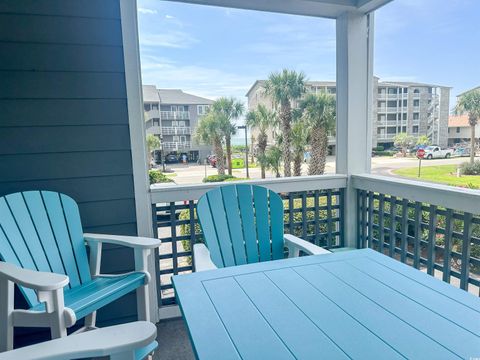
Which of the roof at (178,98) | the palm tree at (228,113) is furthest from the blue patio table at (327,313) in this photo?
the roof at (178,98)

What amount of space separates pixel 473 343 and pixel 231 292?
69 cm

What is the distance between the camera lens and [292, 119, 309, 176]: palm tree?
106 inches

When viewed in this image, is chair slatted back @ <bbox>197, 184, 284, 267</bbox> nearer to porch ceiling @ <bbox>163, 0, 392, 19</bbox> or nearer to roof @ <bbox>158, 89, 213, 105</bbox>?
roof @ <bbox>158, 89, 213, 105</bbox>

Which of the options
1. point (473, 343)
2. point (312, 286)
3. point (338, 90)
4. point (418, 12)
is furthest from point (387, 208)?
point (473, 343)

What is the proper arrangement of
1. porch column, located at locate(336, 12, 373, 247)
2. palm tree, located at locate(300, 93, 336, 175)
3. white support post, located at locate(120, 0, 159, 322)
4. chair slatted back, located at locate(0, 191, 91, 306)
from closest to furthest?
chair slatted back, located at locate(0, 191, 91, 306), white support post, located at locate(120, 0, 159, 322), porch column, located at locate(336, 12, 373, 247), palm tree, located at locate(300, 93, 336, 175)

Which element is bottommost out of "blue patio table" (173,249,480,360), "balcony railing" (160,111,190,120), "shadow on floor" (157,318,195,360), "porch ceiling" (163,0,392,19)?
"shadow on floor" (157,318,195,360)

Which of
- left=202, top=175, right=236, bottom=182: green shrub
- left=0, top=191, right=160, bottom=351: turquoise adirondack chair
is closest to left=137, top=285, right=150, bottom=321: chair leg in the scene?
left=0, top=191, right=160, bottom=351: turquoise adirondack chair

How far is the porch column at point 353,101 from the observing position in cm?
266

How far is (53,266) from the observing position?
1748 mm

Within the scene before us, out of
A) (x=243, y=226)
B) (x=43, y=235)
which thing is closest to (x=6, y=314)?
(x=43, y=235)

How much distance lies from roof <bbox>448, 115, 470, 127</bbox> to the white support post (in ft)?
6.69

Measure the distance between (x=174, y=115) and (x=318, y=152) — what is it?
1300 millimetres

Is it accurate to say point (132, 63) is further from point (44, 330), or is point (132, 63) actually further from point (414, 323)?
point (414, 323)

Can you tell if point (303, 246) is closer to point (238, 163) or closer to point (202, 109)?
point (238, 163)
